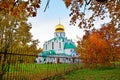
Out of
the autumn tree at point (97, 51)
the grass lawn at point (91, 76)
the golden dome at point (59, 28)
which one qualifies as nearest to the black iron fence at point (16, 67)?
the grass lawn at point (91, 76)

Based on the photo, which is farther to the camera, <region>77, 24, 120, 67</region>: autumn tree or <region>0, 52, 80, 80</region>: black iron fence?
<region>77, 24, 120, 67</region>: autumn tree

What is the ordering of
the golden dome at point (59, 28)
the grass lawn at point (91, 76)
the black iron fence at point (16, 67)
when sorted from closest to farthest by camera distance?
the black iron fence at point (16, 67) < the grass lawn at point (91, 76) < the golden dome at point (59, 28)

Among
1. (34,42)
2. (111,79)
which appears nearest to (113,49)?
(34,42)

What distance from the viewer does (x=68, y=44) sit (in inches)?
5674

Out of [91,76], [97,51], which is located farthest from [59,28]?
[91,76]

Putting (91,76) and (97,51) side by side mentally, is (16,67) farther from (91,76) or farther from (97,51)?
(97,51)

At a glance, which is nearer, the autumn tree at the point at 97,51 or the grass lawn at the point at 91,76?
the grass lawn at the point at 91,76

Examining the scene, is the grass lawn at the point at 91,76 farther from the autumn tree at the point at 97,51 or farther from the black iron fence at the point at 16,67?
the autumn tree at the point at 97,51

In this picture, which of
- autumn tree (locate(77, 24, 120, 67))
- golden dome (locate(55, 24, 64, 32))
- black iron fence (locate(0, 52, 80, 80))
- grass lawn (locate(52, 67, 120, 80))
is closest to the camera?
black iron fence (locate(0, 52, 80, 80))

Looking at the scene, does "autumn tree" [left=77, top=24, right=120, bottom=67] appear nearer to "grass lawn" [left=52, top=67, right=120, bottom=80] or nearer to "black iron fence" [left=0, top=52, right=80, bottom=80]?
"grass lawn" [left=52, top=67, right=120, bottom=80]

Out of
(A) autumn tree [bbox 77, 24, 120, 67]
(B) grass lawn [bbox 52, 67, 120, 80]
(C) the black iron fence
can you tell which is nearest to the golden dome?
(A) autumn tree [bbox 77, 24, 120, 67]

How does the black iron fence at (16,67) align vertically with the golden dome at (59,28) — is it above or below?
below

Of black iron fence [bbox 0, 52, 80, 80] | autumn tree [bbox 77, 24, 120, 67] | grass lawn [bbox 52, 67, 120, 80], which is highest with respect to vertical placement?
autumn tree [bbox 77, 24, 120, 67]

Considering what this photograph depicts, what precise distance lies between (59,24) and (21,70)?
115m
